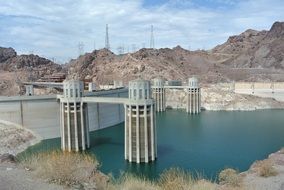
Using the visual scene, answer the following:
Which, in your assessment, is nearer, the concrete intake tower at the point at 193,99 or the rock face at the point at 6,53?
the concrete intake tower at the point at 193,99

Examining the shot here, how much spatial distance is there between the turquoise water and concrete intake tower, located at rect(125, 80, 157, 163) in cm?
98

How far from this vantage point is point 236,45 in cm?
13838

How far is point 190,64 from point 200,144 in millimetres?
71624

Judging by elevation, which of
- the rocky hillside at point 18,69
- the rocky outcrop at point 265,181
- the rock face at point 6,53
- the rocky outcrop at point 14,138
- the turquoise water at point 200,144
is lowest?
the turquoise water at point 200,144

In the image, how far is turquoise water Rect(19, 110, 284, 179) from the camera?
30453 millimetres

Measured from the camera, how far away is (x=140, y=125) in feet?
105

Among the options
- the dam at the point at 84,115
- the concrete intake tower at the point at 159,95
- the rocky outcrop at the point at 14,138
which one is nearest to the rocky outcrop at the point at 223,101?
the concrete intake tower at the point at 159,95

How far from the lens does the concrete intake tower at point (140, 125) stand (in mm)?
31469

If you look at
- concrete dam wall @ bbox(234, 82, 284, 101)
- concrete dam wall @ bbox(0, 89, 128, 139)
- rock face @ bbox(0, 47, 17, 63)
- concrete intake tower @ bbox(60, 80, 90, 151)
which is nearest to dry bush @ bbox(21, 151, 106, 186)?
concrete intake tower @ bbox(60, 80, 90, 151)

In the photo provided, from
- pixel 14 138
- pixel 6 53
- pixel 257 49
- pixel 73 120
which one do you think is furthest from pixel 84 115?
pixel 257 49

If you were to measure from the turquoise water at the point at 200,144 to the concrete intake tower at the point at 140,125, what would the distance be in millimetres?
982

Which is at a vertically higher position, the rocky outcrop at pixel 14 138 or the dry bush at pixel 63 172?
the dry bush at pixel 63 172

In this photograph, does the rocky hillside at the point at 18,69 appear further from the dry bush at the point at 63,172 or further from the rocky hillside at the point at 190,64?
the dry bush at the point at 63,172

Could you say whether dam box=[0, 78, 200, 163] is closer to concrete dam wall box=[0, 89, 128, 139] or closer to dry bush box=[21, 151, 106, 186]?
concrete dam wall box=[0, 89, 128, 139]
